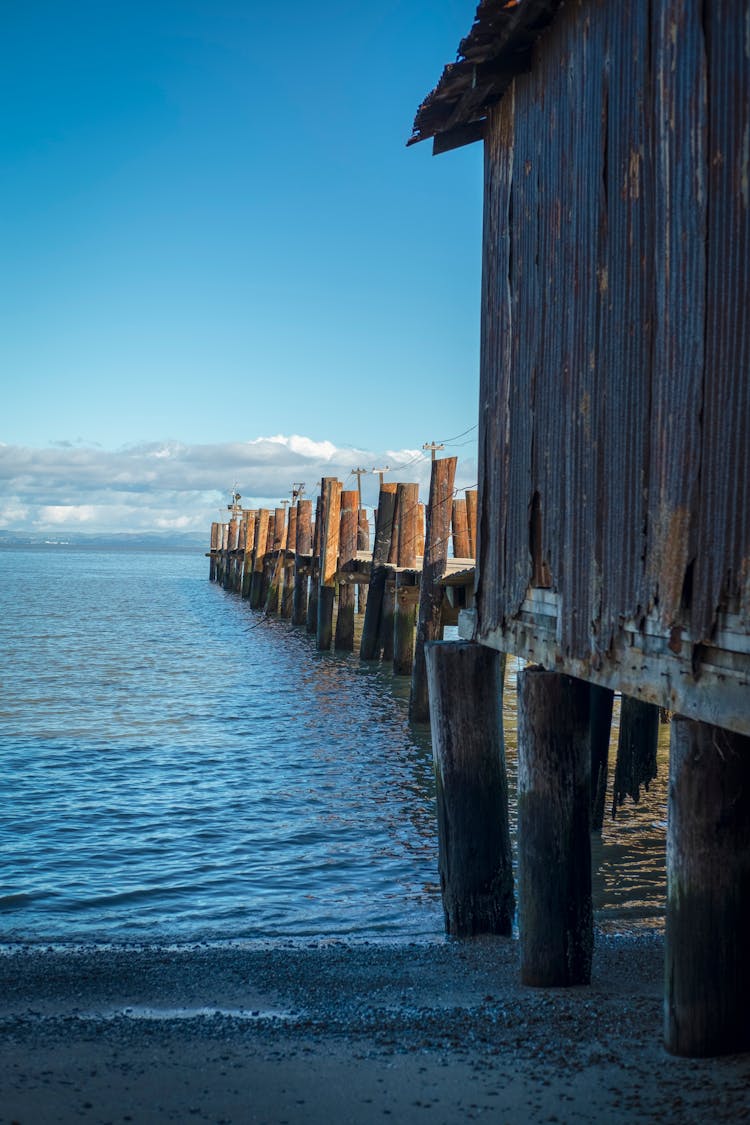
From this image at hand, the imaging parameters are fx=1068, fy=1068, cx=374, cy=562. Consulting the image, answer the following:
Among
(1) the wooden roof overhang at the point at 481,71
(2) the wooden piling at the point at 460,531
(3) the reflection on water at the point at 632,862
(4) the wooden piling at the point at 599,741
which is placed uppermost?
(1) the wooden roof overhang at the point at 481,71

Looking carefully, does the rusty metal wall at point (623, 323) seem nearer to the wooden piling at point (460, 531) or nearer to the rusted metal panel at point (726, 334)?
the rusted metal panel at point (726, 334)

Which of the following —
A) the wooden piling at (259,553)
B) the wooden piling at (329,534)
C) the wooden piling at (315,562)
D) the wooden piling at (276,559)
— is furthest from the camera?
the wooden piling at (259,553)

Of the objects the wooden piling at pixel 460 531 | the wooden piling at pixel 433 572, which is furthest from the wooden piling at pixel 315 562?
the wooden piling at pixel 433 572

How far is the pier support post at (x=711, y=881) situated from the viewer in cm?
466

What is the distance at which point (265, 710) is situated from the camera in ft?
63.5

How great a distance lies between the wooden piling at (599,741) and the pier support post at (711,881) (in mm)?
5735

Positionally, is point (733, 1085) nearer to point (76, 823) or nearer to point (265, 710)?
point (76, 823)

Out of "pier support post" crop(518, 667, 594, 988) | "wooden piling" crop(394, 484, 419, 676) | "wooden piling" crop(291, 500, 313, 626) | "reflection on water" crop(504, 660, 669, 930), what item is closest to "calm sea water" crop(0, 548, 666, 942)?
"reflection on water" crop(504, 660, 669, 930)

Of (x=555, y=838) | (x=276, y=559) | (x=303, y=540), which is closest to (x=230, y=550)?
(x=276, y=559)

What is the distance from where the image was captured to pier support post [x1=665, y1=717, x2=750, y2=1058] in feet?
15.3

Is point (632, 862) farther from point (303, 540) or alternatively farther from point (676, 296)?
point (303, 540)

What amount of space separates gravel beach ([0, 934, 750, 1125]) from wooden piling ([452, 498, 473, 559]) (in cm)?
1694

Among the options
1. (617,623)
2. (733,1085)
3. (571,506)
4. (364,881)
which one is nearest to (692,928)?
(733,1085)

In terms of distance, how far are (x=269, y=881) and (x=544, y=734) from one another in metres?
4.20
